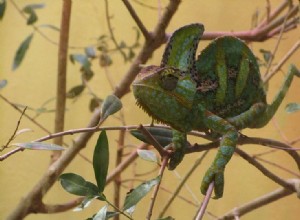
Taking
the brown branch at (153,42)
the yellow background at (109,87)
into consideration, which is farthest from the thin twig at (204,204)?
the yellow background at (109,87)

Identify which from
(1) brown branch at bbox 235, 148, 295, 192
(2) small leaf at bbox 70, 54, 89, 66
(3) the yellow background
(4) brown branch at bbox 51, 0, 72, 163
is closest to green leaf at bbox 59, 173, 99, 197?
(1) brown branch at bbox 235, 148, 295, 192

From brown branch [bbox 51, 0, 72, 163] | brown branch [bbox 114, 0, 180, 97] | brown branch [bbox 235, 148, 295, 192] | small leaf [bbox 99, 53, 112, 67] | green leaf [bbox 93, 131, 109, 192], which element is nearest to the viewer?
green leaf [bbox 93, 131, 109, 192]

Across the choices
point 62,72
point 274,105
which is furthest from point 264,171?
point 62,72

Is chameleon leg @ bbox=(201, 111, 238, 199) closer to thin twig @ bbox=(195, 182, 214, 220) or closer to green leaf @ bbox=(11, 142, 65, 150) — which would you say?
thin twig @ bbox=(195, 182, 214, 220)

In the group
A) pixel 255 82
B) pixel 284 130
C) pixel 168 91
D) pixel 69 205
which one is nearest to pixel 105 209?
pixel 168 91

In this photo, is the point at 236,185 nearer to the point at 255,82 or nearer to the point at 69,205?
the point at 69,205

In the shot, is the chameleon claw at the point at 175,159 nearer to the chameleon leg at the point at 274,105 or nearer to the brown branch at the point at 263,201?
the chameleon leg at the point at 274,105
